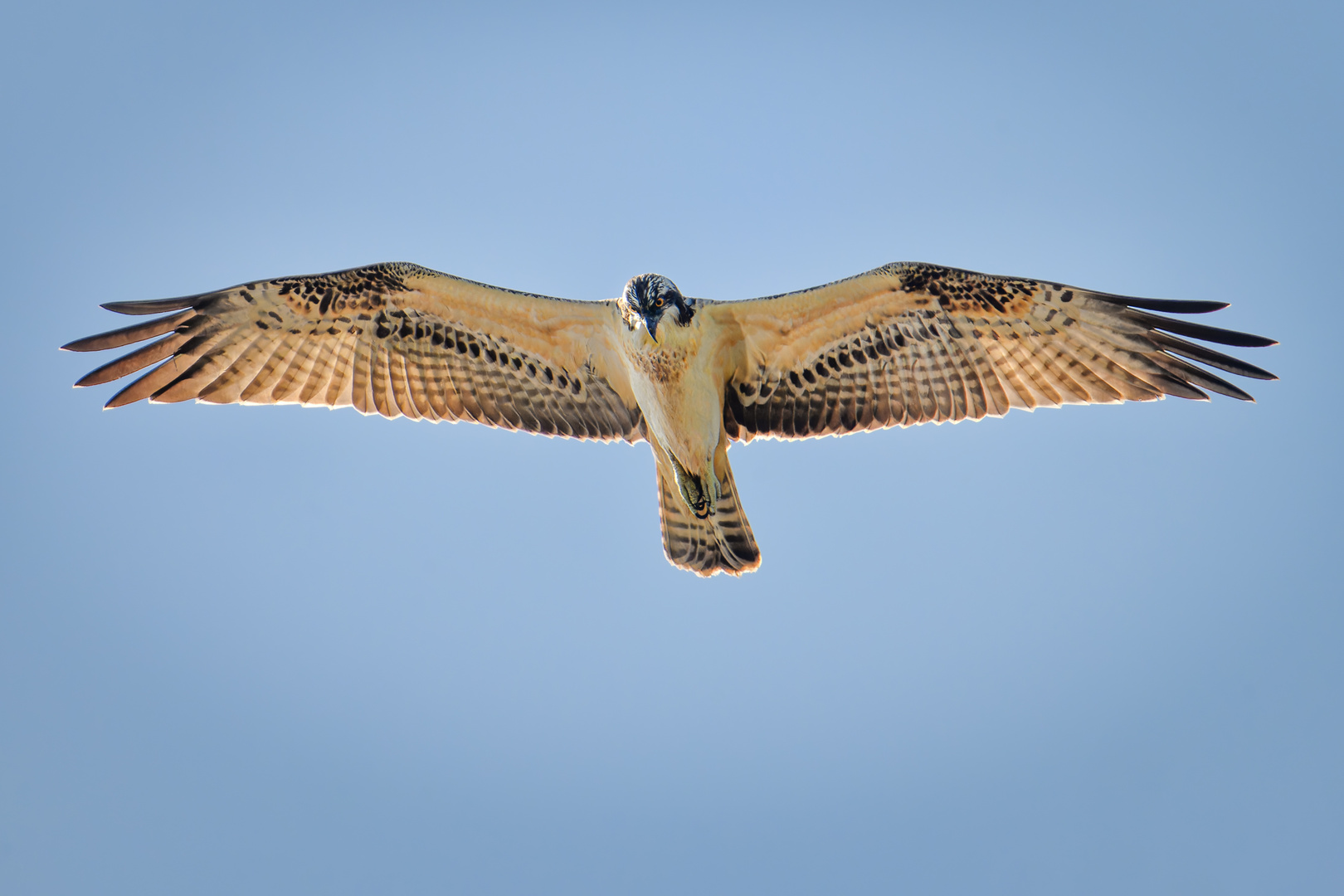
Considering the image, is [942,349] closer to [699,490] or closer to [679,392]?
[679,392]

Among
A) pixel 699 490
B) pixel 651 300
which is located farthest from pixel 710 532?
pixel 651 300

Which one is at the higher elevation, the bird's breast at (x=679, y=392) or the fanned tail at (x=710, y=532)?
the bird's breast at (x=679, y=392)

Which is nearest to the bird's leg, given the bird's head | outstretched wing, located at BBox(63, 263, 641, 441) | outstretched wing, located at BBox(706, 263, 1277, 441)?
outstretched wing, located at BBox(63, 263, 641, 441)

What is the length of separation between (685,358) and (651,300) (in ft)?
2.17

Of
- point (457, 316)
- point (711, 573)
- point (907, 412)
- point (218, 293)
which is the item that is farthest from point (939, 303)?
point (218, 293)

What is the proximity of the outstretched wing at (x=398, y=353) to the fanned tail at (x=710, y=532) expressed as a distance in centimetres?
78

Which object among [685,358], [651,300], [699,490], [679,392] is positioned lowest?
[699,490]

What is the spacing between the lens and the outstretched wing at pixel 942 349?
832 cm

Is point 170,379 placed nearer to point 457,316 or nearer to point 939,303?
point 457,316

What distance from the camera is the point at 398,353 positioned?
8875 mm

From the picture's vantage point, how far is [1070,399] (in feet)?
28.1

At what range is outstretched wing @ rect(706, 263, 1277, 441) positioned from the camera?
8.32 metres

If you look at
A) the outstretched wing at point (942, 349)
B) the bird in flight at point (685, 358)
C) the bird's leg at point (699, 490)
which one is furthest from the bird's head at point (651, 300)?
the bird's leg at point (699, 490)

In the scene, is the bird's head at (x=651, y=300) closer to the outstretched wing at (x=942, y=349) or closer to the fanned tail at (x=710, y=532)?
the outstretched wing at (x=942, y=349)
